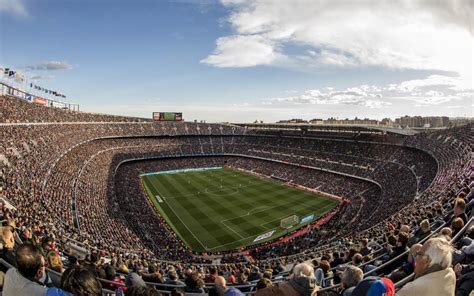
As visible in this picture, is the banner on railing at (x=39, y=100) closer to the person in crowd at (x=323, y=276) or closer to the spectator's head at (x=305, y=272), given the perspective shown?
the person in crowd at (x=323, y=276)

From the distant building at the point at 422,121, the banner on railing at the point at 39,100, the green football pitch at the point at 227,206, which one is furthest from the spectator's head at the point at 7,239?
the distant building at the point at 422,121

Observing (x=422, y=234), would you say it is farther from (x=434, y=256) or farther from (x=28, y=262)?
(x=28, y=262)

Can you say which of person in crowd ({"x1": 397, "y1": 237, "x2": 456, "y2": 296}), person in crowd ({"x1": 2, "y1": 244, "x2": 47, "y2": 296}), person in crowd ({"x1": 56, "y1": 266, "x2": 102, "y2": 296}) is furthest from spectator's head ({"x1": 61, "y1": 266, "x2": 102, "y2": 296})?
person in crowd ({"x1": 397, "y1": 237, "x2": 456, "y2": 296})

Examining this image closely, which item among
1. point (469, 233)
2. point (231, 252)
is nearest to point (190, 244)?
point (231, 252)

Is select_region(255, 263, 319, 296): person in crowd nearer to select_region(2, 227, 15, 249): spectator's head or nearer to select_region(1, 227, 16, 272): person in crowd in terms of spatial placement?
select_region(1, 227, 16, 272): person in crowd

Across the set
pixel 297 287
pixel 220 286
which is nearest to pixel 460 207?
pixel 297 287

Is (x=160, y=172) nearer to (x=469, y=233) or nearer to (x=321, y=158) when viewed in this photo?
Answer: (x=321, y=158)
